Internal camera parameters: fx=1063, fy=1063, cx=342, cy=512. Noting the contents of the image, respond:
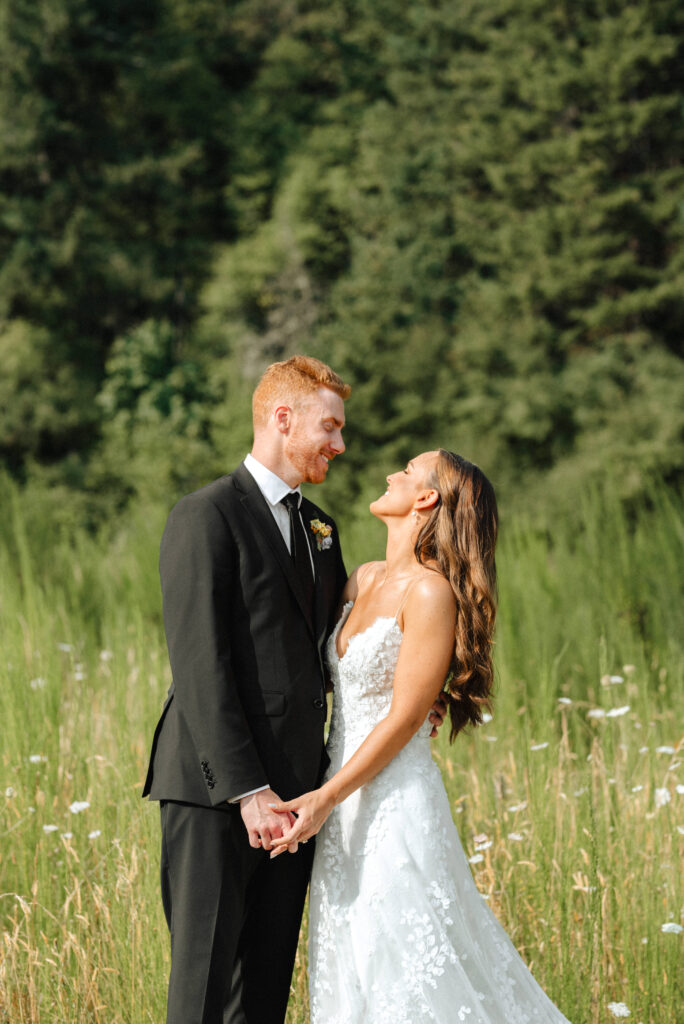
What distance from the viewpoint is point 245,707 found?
2639mm

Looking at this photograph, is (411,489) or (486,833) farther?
(486,833)

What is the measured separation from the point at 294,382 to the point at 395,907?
1.31 meters

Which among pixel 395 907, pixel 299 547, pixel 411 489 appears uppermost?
pixel 411 489

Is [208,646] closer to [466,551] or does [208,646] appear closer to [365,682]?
[365,682]

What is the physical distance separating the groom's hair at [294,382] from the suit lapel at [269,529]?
0.18 metres

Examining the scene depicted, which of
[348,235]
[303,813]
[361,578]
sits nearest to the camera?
[303,813]

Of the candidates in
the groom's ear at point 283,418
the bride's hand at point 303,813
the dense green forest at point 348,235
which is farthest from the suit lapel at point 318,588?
the dense green forest at point 348,235

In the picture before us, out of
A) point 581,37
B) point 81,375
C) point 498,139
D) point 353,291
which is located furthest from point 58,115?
point 581,37

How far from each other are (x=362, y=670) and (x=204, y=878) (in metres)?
0.62

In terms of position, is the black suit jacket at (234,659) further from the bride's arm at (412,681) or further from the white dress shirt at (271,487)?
the bride's arm at (412,681)

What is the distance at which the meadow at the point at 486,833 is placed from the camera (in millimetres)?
3217

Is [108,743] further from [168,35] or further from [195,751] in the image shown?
[168,35]

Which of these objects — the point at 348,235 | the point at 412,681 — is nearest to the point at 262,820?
the point at 412,681

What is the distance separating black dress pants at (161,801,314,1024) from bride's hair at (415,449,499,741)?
687 millimetres
